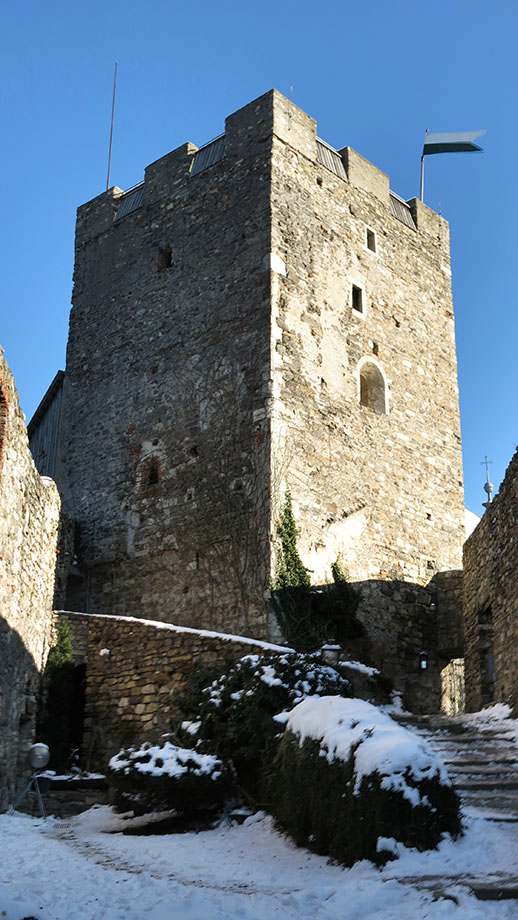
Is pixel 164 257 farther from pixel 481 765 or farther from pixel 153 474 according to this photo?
pixel 481 765

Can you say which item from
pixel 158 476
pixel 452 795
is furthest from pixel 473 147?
pixel 452 795

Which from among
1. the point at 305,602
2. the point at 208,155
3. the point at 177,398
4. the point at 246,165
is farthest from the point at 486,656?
the point at 208,155

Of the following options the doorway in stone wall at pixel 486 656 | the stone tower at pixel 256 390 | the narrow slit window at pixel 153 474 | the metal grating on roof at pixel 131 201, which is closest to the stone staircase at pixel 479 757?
the doorway in stone wall at pixel 486 656

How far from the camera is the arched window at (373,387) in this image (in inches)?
748

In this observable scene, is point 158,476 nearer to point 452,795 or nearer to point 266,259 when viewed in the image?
point 266,259

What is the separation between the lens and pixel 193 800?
30.6ft

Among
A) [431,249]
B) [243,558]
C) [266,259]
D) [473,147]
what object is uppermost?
[473,147]

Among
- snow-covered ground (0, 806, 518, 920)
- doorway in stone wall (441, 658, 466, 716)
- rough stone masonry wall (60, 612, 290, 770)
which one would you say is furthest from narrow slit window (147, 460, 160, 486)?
snow-covered ground (0, 806, 518, 920)

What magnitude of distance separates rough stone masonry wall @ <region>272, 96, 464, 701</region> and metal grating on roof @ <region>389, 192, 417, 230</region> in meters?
0.14

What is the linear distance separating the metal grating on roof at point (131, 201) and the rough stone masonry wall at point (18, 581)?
9446 mm

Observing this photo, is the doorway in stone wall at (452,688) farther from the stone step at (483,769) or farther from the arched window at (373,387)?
the stone step at (483,769)

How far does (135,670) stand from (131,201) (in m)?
11.0

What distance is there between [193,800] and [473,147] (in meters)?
17.1

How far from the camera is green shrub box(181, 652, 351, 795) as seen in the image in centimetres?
988
